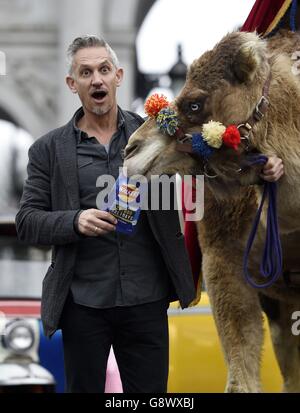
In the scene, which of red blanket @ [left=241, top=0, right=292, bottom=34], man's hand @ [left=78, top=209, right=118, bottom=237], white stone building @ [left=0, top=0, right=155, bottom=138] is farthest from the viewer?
white stone building @ [left=0, top=0, right=155, bottom=138]

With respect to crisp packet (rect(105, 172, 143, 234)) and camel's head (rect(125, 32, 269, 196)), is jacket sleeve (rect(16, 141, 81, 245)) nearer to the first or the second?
crisp packet (rect(105, 172, 143, 234))

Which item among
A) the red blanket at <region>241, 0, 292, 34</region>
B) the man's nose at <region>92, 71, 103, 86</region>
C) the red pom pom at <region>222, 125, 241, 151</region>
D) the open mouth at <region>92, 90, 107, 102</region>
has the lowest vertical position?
the red pom pom at <region>222, 125, 241, 151</region>

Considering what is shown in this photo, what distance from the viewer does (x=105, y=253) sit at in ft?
14.8

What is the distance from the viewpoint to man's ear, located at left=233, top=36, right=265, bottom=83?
15.0 ft

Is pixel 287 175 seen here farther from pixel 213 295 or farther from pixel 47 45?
pixel 47 45

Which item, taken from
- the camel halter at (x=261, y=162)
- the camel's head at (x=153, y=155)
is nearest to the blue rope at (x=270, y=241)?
the camel halter at (x=261, y=162)

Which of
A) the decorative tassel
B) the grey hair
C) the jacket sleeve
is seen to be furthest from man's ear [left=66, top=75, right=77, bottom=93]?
the decorative tassel

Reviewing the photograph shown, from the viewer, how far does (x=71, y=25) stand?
19.3 metres

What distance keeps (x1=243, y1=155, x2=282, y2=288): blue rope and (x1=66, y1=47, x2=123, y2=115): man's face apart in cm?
65

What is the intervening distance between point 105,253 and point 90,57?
0.81 meters

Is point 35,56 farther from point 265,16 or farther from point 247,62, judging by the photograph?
point 247,62

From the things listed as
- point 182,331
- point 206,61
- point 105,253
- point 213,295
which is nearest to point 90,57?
point 206,61

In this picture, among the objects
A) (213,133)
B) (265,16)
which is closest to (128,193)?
(213,133)

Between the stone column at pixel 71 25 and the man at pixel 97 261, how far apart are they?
45.6 ft
